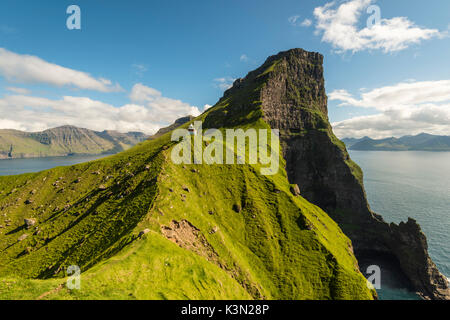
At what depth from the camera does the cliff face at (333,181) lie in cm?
10100

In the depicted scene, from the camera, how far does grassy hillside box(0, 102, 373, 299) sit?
30.2m

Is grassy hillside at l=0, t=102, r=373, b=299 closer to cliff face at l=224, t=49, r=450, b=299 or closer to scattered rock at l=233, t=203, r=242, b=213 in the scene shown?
scattered rock at l=233, t=203, r=242, b=213

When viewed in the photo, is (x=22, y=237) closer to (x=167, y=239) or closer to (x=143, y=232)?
(x=143, y=232)

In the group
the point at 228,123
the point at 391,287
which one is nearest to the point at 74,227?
the point at 228,123

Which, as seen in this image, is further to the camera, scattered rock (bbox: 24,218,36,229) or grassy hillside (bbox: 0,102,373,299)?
scattered rock (bbox: 24,218,36,229)

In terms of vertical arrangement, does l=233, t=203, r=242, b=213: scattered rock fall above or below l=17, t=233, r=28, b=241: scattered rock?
above

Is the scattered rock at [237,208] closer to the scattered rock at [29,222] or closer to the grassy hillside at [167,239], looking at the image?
the grassy hillside at [167,239]

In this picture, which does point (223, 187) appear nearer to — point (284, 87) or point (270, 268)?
point (270, 268)

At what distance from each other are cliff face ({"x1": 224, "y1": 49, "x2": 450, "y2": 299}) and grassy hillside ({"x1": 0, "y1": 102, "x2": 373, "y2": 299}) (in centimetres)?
6820

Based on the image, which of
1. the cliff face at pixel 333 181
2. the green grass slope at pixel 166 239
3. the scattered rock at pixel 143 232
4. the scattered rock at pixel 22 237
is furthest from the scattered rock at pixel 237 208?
the cliff face at pixel 333 181

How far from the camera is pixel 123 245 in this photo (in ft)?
124

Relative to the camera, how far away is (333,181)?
5989 inches

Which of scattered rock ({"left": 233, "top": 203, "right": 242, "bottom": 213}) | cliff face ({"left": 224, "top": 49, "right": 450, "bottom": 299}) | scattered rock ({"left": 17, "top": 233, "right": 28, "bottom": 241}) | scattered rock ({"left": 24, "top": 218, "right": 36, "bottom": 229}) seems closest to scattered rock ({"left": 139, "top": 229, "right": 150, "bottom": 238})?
scattered rock ({"left": 233, "top": 203, "right": 242, "bottom": 213})

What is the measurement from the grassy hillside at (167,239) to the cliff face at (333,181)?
68.2 m
